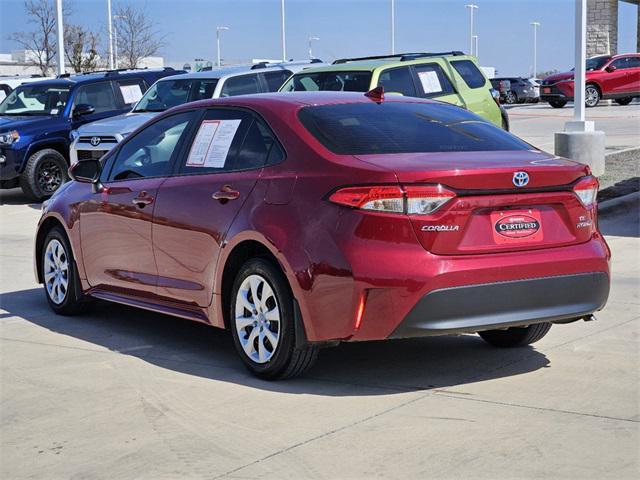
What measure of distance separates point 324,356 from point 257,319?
2.73 feet

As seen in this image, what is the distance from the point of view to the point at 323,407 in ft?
18.5

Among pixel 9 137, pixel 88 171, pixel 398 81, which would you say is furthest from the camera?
pixel 9 137

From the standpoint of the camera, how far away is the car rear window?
6.11m

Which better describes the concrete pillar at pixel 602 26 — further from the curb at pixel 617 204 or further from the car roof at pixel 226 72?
the curb at pixel 617 204

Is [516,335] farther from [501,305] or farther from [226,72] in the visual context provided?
[226,72]

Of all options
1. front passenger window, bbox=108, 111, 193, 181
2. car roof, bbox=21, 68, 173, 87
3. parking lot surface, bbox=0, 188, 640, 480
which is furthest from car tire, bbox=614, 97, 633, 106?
front passenger window, bbox=108, 111, 193, 181

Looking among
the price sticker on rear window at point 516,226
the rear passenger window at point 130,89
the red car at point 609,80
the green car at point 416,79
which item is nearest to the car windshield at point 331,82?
the green car at point 416,79

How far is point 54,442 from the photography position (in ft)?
17.0

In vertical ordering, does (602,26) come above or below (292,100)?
above

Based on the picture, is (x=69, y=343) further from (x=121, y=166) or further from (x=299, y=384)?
(x=299, y=384)

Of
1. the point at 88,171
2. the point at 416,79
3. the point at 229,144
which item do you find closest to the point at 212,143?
the point at 229,144

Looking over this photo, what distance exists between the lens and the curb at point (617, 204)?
13.1 m

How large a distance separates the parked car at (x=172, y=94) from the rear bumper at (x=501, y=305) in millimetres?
10093

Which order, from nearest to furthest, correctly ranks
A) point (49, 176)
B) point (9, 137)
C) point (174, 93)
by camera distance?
point (174, 93), point (9, 137), point (49, 176)
